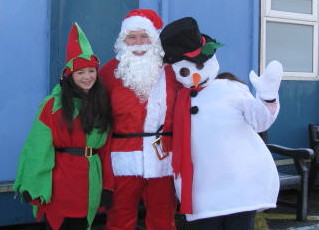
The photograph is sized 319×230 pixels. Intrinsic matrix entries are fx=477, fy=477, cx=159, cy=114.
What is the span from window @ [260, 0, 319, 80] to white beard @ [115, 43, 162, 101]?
219cm

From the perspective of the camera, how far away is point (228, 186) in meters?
2.53

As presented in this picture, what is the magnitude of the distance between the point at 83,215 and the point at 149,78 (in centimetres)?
91

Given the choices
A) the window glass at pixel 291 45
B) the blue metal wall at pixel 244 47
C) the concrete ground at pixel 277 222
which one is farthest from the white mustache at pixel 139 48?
the window glass at pixel 291 45

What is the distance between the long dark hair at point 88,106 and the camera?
9.02 ft

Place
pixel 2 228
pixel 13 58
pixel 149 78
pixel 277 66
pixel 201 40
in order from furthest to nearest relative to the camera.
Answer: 1. pixel 2 228
2. pixel 13 58
3. pixel 149 78
4. pixel 201 40
5. pixel 277 66

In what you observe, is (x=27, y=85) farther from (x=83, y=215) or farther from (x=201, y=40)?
(x=201, y=40)

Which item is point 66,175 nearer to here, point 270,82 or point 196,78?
point 196,78

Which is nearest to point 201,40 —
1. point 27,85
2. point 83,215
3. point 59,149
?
point 59,149

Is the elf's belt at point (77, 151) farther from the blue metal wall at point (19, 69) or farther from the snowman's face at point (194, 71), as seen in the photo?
the blue metal wall at point (19, 69)

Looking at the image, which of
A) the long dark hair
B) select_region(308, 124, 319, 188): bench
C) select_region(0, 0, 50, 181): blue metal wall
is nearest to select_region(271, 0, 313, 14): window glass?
select_region(308, 124, 319, 188): bench

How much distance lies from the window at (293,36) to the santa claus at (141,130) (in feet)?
7.24

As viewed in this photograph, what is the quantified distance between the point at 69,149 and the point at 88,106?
0.28 meters

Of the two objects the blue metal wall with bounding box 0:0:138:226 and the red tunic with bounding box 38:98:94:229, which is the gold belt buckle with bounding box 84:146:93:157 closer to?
the red tunic with bounding box 38:98:94:229

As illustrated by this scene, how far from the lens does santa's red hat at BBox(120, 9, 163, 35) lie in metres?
2.98
